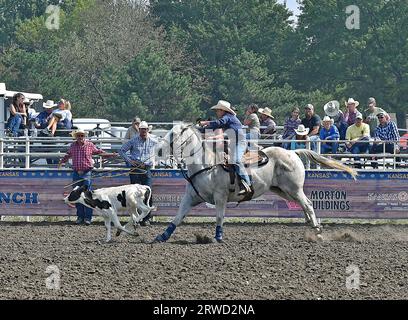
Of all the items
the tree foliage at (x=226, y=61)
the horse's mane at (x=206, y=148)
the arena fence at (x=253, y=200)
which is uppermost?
the tree foliage at (x=226, y=61)

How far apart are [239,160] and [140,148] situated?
3.95 m

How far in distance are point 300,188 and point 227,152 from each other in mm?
1476

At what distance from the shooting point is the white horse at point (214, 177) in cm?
1702

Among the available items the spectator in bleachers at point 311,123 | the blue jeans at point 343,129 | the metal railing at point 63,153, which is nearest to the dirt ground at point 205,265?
the metal railing at point 63,153

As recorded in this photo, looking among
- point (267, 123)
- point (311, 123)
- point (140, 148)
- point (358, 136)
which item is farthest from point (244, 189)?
point (267, 123)

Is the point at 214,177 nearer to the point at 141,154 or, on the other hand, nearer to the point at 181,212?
the point at 181,212

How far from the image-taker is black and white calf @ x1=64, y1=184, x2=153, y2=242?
17.6 meters

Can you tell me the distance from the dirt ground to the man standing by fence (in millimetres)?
1255

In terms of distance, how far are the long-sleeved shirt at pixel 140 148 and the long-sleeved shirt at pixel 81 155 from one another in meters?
0.56

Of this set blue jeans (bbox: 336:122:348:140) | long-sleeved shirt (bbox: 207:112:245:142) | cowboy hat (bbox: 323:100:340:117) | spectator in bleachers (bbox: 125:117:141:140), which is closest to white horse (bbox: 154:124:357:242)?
long-sleeved shirt (bbox: 207:112:245:142)

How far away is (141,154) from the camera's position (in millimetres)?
20953

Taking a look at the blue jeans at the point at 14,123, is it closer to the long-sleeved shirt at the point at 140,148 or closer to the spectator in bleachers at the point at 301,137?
the long-sleeved shirt at the point at 140,148

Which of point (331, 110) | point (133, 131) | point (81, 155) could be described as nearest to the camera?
point (81, 155)
